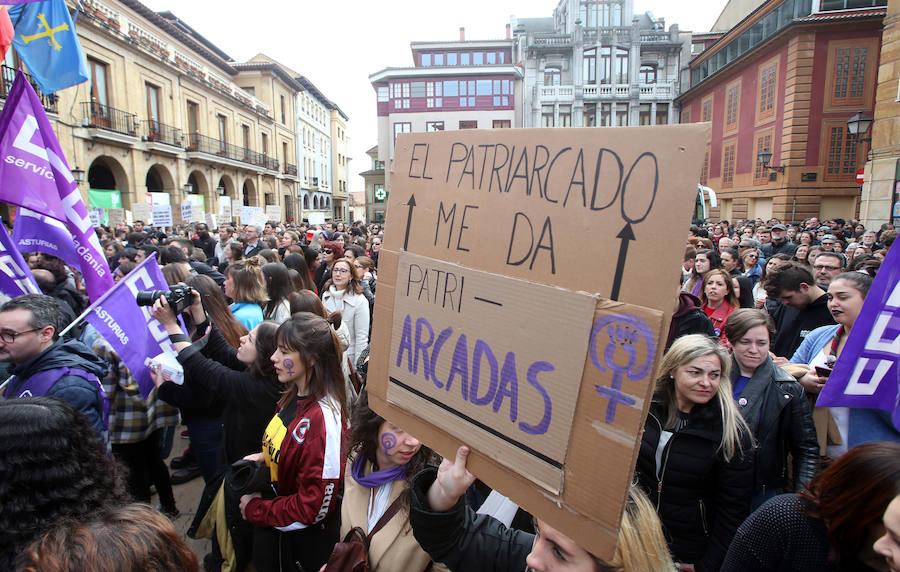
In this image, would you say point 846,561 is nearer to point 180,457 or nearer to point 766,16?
point 180,457

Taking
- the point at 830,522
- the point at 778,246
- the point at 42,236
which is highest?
the point at 42,236

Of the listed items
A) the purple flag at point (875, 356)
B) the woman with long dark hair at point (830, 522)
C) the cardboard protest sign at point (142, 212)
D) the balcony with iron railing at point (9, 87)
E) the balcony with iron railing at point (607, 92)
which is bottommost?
the woman with long dark hair at point (830, 522)

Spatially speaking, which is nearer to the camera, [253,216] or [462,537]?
[462,537]

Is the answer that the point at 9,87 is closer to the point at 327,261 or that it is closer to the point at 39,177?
the point at 327,261

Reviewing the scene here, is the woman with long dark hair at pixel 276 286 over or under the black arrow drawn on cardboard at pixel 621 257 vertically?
under

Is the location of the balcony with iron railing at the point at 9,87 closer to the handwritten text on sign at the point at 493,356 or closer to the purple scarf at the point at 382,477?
the purple scarf at the point at 382,477

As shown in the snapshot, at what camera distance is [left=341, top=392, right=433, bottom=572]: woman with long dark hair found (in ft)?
5.85

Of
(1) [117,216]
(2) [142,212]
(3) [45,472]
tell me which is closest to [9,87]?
(1) [117,216]

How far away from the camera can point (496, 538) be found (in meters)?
1.56

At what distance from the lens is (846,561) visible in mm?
1416

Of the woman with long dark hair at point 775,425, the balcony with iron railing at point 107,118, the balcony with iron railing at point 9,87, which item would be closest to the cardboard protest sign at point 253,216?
the balcony with iron railing at point 9,87

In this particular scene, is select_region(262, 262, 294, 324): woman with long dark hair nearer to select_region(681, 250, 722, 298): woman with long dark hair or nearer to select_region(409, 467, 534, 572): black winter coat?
select_region(409, 467, 534, 572): black winter coat

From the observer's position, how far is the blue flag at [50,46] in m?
4.35

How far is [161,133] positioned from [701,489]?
28659mm
